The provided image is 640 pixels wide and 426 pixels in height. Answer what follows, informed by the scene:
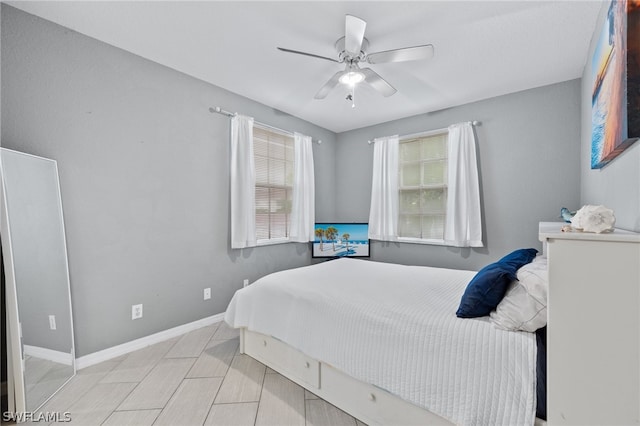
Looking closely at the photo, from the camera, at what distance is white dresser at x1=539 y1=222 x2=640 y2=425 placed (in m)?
0.89

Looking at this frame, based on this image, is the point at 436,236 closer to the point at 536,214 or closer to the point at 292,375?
the point at 536,214

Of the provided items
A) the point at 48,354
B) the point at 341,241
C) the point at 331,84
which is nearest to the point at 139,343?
the point at 48,354

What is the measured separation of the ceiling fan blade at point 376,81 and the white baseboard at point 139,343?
2.82 metres

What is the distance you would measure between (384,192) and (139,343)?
10.7ft

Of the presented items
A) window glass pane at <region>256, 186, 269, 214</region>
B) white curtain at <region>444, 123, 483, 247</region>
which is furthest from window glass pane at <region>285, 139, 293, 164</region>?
white curtain at <region>444, 123, 483, 247</region>

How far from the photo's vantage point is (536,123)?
296 centimetres

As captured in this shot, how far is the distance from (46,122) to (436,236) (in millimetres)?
4012

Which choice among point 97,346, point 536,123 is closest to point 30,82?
point 97,346

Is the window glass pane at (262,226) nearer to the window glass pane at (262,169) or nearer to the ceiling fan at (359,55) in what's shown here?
the window glass pane at (262,169)

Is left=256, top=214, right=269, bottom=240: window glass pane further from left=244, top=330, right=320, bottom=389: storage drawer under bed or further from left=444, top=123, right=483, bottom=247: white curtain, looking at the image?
left=444, top=123, right=483, bottom=247: white curtain

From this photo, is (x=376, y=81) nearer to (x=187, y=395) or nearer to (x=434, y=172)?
(x=434, y=172)

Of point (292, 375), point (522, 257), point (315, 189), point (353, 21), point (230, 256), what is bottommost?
point (292, 375)

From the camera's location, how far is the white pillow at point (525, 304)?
1.19m

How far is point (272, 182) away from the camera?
11.9 ft
